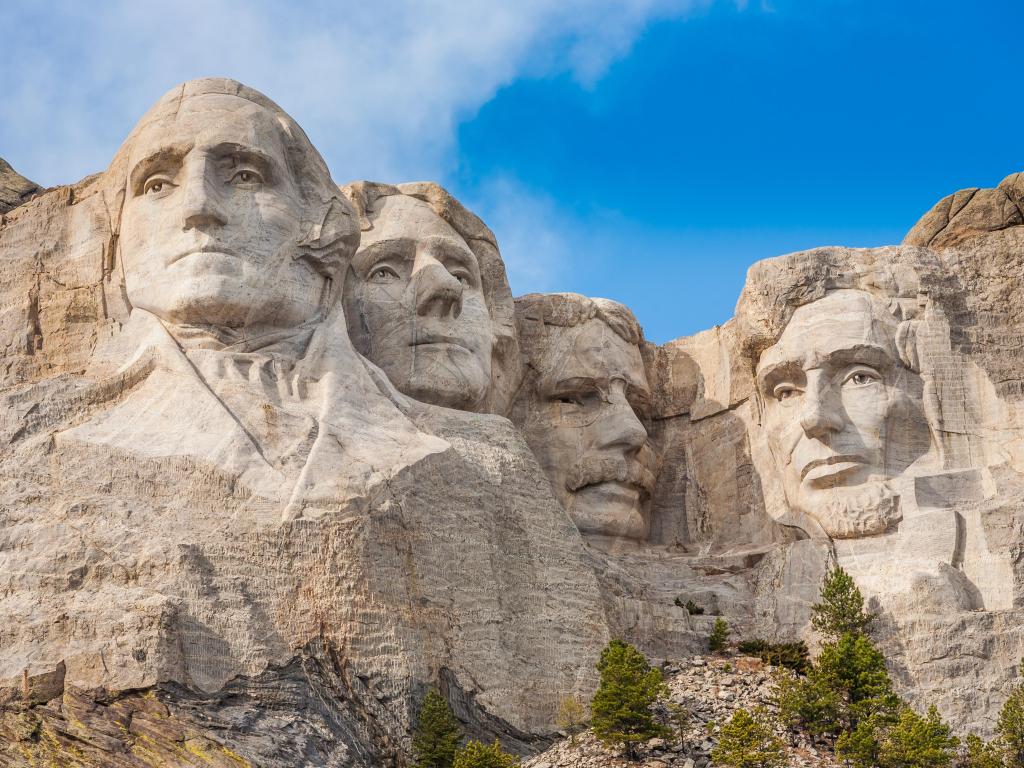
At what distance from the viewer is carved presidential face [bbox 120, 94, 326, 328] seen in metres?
22.8

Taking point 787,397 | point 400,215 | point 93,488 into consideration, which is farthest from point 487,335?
point 93,488

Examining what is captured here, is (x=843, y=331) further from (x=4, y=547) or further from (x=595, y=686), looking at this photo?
(x=4, y=547)

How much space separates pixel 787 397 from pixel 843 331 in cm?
105

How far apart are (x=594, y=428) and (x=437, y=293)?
300 centimetres

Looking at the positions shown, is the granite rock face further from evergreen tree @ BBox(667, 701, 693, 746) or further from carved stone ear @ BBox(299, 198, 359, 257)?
evergreen tree @ BBox(667, 701, 693, 746)

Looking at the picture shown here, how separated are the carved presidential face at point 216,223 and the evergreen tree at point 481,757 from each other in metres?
5.19

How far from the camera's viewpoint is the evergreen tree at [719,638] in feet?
79.2

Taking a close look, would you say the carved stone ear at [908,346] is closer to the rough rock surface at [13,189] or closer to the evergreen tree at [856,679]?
the evergreen tree at [856,679]

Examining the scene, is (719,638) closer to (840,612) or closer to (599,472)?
(840,612)

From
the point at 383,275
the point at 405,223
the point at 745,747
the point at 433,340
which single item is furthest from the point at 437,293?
the point at 745,747

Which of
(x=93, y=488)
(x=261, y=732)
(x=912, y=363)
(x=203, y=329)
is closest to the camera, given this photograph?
(x=261, y=732)

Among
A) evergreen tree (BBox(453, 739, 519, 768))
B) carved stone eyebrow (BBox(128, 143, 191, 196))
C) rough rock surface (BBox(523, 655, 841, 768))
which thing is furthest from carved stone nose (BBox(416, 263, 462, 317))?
evergreen tree (BBox(453, 739, 519, 768))

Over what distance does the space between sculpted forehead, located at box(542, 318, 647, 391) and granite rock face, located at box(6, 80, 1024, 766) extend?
0.13 ft

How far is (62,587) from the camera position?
20.5 metres
